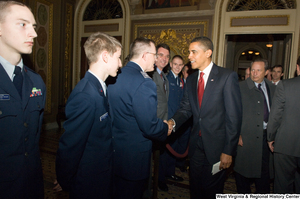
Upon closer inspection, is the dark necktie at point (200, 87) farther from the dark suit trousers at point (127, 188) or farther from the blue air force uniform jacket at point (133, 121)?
the dark suit trousers at point (127, 188)

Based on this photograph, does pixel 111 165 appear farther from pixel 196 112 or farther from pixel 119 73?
pixel 196 112

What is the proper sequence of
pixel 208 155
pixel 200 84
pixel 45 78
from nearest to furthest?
1. pixel 208 155
2. pixel 200 84
3. pixel 45 78

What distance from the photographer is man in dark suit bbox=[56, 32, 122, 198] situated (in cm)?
125

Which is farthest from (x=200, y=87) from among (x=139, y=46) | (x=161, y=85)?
(x=161, y=85)

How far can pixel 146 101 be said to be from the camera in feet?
5.10

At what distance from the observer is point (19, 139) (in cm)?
121

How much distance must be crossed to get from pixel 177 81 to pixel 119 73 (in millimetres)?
1930

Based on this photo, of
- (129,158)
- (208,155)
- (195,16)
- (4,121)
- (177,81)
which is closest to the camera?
(4,121)

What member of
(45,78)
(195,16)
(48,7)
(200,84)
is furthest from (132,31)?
(200,84)

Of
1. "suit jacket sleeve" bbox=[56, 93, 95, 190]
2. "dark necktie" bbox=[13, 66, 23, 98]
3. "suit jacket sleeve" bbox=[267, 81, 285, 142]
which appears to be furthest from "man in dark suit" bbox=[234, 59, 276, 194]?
"dark necktie" bbox=[13, 66, 23, 98]

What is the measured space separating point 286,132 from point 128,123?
1.78m

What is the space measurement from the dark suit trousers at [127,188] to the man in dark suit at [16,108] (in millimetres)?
A: 662

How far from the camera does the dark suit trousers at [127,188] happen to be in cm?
169

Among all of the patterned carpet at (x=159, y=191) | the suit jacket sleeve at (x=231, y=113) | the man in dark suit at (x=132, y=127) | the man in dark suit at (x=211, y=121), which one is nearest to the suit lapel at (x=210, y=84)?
the man in dark suit at (x=211, y=121)
